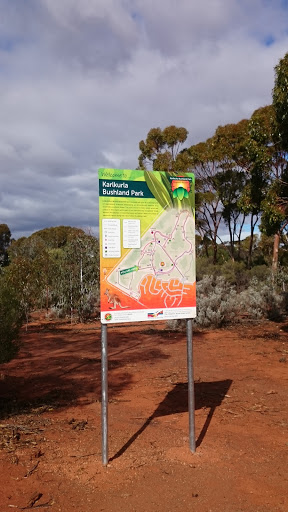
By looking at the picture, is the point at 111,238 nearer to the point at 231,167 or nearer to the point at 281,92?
the point at 281,92

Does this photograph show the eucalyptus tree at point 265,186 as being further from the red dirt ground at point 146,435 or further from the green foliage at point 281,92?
the red dirt ground at point 146,435

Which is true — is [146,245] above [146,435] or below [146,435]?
above

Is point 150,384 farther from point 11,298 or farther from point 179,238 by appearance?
point 179,238

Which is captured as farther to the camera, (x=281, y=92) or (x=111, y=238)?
(x=281, y=92)

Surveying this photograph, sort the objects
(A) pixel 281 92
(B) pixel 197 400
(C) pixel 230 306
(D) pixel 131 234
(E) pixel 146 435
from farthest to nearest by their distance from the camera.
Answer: (C) pixel 230 306 → (A) pixel 281 92 → (B) pixel 197 400 → (E) pixel 146 435 → (D) pixel 131 234

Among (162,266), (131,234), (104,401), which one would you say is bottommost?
(104,401)

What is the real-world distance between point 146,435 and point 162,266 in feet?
6.49

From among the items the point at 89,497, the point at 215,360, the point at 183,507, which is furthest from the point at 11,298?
the point at 215,360

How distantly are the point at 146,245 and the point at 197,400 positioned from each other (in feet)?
9.98

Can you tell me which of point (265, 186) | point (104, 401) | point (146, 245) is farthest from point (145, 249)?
point (265, 186)

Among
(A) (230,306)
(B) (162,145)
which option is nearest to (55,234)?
(B) (162,145)

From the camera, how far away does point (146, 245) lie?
405 cm

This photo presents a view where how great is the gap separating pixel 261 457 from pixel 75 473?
1.79 metres

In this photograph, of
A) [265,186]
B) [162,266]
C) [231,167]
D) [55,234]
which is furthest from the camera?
[55,234]
